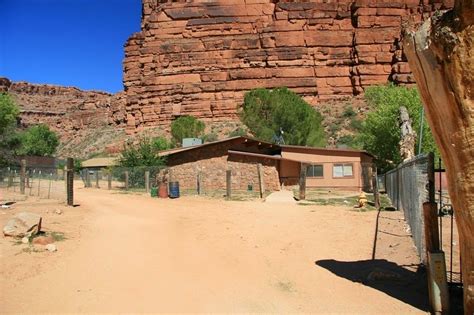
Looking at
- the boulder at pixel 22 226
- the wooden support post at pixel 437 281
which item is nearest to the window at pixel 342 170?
Answer: the boulder at pixel 22 226

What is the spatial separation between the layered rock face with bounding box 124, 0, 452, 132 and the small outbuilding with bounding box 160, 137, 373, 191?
118 feet

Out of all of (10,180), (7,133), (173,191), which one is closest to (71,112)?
(7,133)

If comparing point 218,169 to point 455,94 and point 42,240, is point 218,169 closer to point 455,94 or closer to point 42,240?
point 42,240

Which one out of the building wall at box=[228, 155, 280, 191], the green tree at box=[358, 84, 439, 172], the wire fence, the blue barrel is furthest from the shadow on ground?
the green tree at box=[358, 84, 439, 172]

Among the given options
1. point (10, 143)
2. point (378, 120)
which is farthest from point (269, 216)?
point (10, 143)

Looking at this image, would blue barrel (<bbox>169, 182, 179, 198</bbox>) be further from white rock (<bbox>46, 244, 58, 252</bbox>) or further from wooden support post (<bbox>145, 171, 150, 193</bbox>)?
white rock (<bbox>46, 244, 58, 252</bbox>)

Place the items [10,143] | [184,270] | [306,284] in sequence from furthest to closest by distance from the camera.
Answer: [10,143] < [184,270] < [306,284]

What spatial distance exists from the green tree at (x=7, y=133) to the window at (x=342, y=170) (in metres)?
22.1

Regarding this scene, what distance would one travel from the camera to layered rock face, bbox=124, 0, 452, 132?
227 feet

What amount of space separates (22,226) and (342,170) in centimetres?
2608

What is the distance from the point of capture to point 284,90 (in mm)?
45094

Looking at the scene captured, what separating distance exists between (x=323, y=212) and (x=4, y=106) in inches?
1133

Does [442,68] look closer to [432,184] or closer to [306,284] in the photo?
[432,184]

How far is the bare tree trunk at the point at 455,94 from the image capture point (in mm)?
4652
